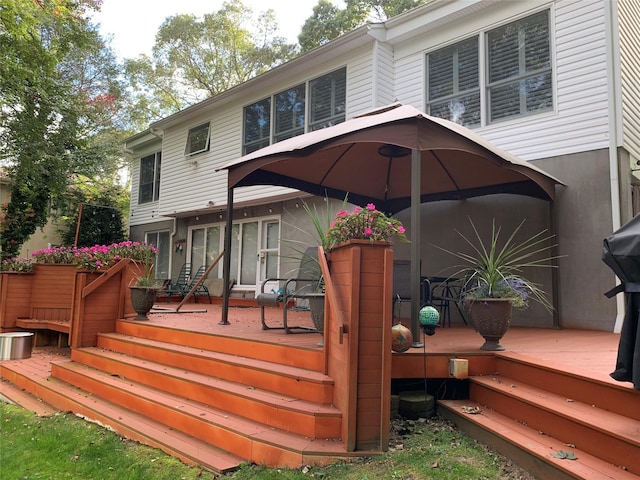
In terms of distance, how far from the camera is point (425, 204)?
7.06 metres

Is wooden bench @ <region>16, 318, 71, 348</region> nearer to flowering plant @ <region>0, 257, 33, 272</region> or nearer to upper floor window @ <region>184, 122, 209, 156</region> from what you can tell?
flowering plant @ <region>0, 257, 33, 272</region>

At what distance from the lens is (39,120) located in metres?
11.5

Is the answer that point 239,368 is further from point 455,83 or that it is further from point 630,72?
point 630,72

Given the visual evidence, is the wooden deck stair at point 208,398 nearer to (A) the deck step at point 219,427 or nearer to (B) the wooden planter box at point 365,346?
(A) the deck step at point 219,427

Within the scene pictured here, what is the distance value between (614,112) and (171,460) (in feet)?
19.5

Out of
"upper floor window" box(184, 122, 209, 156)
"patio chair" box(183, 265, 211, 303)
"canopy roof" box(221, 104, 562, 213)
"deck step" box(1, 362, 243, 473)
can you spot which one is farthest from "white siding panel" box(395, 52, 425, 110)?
"deck step" box(1, 362, 243, 473)

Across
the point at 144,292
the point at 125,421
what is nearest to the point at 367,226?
the point at 125,421

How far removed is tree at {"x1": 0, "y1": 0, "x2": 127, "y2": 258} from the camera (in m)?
10.1

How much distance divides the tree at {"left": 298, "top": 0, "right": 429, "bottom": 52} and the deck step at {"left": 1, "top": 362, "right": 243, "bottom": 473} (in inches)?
669

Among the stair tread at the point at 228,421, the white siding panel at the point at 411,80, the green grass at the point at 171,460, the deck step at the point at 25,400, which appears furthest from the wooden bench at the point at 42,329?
the white siding panel at the point at 411,80

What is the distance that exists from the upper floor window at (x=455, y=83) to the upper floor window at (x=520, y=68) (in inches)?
10.0

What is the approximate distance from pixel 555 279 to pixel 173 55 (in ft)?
70.2

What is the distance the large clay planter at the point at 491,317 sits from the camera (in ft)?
11.2

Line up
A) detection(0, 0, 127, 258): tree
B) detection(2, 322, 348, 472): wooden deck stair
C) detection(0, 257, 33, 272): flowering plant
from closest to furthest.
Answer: detection(2, 322, 348, 472): wooden deck stair → detection(0, 257, 33, 272): flowering plant → detection(0, 0, 127, 258): tree
